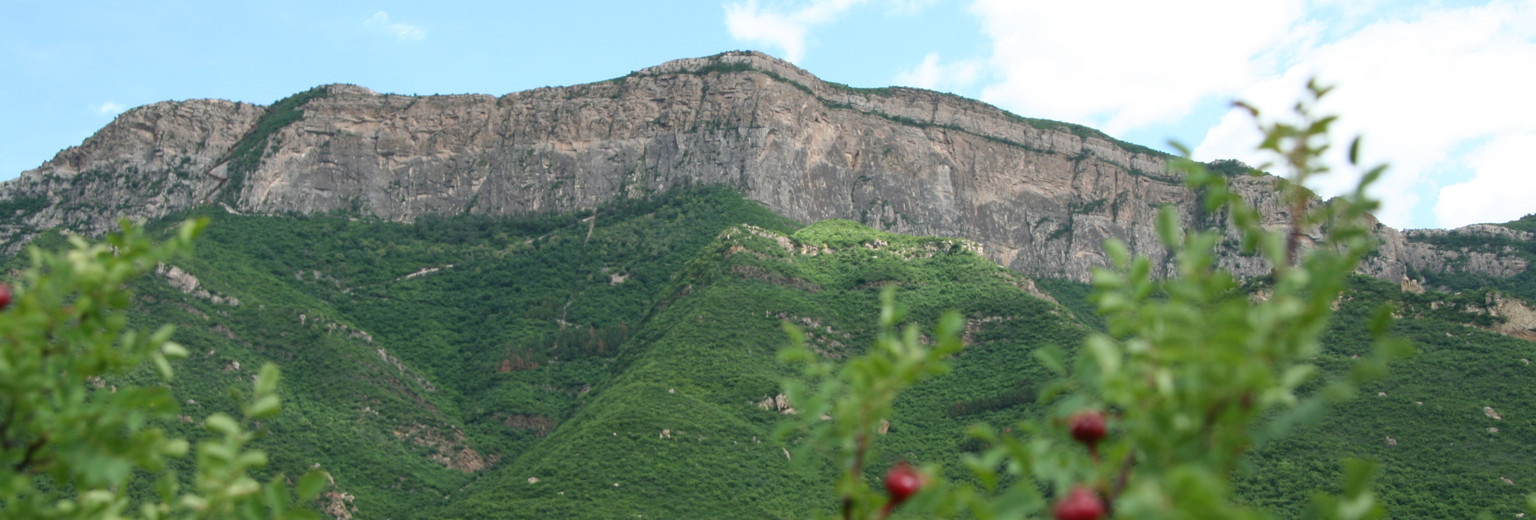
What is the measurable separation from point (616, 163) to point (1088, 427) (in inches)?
4082

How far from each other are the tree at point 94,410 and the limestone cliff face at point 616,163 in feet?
311

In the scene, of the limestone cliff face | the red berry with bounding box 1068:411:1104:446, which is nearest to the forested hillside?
the limestone cliff face

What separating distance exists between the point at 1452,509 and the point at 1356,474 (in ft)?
138

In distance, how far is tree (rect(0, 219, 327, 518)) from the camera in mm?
5859

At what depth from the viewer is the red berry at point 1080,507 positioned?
449 cm

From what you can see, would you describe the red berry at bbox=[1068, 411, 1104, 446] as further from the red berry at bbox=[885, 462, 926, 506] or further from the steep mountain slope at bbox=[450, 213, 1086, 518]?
the steep mountain slope at bbox=[450, 213, 1086, 518]

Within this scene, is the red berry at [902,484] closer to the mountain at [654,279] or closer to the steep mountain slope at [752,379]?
the mountain at [654,279]

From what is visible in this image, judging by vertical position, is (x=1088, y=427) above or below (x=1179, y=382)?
below

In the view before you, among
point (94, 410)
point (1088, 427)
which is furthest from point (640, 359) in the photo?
point (1088, 427)

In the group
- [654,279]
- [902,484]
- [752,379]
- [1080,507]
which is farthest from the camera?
[654,279]

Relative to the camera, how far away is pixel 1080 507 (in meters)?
4.51

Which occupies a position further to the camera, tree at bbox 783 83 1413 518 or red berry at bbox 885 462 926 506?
red berry at bbox 885 462 926 506

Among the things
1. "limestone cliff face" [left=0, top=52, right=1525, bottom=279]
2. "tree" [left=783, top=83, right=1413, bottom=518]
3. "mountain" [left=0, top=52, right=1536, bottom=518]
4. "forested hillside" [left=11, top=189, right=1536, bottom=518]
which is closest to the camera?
"tree" [left=783, top=83, right=1413, bottom=518]

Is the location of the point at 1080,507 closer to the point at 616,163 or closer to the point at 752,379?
the point at 752,379
